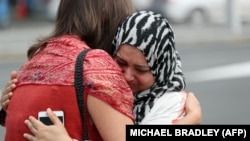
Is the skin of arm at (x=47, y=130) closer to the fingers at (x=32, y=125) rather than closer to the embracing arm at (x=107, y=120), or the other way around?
the fingers at (x=32, y=125)

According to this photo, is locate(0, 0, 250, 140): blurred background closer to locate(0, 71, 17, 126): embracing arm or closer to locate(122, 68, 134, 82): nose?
locate(0, 71, 17, 126): embracing arm

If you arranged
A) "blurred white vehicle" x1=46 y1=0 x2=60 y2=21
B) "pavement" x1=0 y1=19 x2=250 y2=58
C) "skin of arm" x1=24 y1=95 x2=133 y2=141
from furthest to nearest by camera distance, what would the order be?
"blurred white vehicle" x1=46 y1=0 x2=60 y2=21
"pavement" x1=0 y1=19 x2=250 y2=58
"skin of arm" x1=24 y1=95 x2=133 y2=141

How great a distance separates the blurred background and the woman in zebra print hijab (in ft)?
9.76

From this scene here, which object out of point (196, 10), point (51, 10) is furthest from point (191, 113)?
point (51, 10)

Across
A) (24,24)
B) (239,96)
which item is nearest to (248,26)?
(24,24)

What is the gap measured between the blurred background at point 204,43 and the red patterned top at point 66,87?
3.01 m

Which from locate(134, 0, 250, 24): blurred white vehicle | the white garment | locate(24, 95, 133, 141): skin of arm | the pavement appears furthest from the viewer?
locate(134, 0, 250, 24): blurred white vehicle

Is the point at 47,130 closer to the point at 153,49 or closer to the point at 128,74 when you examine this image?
the point at 128,74

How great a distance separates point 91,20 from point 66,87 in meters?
0.29

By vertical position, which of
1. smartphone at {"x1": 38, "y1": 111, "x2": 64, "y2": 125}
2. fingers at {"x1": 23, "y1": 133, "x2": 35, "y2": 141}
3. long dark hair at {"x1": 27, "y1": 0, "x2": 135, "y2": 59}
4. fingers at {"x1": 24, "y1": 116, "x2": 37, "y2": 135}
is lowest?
fingers at {"x1": 23, "y1": 133, "x2": 35, "y2": 141}

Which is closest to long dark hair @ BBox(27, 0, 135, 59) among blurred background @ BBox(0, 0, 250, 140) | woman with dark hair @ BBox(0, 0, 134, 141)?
woman with dark hair @ BBox(0, 0, 134, 141)

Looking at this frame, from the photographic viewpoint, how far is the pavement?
671 inches

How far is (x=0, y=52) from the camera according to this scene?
16.5m

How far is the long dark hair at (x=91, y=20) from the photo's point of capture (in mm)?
2559
